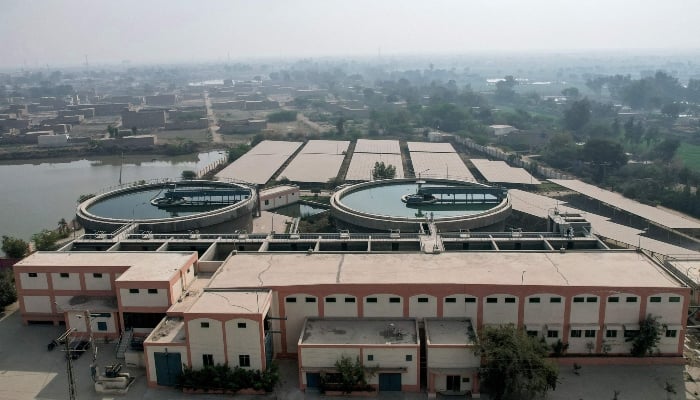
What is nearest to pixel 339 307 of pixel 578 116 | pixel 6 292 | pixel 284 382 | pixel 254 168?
pixel 284 382

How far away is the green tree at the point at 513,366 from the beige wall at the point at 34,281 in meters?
12.2

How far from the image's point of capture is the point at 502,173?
126ft

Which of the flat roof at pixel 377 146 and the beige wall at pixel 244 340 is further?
the flat roof at pixel 377 146

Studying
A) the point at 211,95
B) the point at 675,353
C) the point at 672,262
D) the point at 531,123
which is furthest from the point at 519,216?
the point at 211,95

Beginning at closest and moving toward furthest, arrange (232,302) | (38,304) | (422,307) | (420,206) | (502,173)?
(232,302), (422,307), (38,304), (420,206), (502,173)

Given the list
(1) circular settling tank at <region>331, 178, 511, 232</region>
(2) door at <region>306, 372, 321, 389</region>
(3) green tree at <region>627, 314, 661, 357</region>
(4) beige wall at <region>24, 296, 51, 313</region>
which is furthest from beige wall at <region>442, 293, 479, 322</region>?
(4) beige wall at <region>24, 296, 51, 313</region>

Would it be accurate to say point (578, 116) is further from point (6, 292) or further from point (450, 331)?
point (6, 292)

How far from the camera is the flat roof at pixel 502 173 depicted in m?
36.1

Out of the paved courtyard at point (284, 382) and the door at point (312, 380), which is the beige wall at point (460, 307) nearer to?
the paved courtyard at point (284, 382)

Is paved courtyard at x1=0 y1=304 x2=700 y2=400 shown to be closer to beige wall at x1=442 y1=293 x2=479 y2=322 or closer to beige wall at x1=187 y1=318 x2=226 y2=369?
beige wall at x1=187 y1=318 x2=226 y2=369

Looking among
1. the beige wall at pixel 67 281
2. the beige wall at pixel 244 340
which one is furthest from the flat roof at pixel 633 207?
the beige wall at pixel 67 281

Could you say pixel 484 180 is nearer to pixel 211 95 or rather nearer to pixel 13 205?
pixel 13 205

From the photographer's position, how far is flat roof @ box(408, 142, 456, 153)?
47894 millimetres

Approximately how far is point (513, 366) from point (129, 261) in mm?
10781
